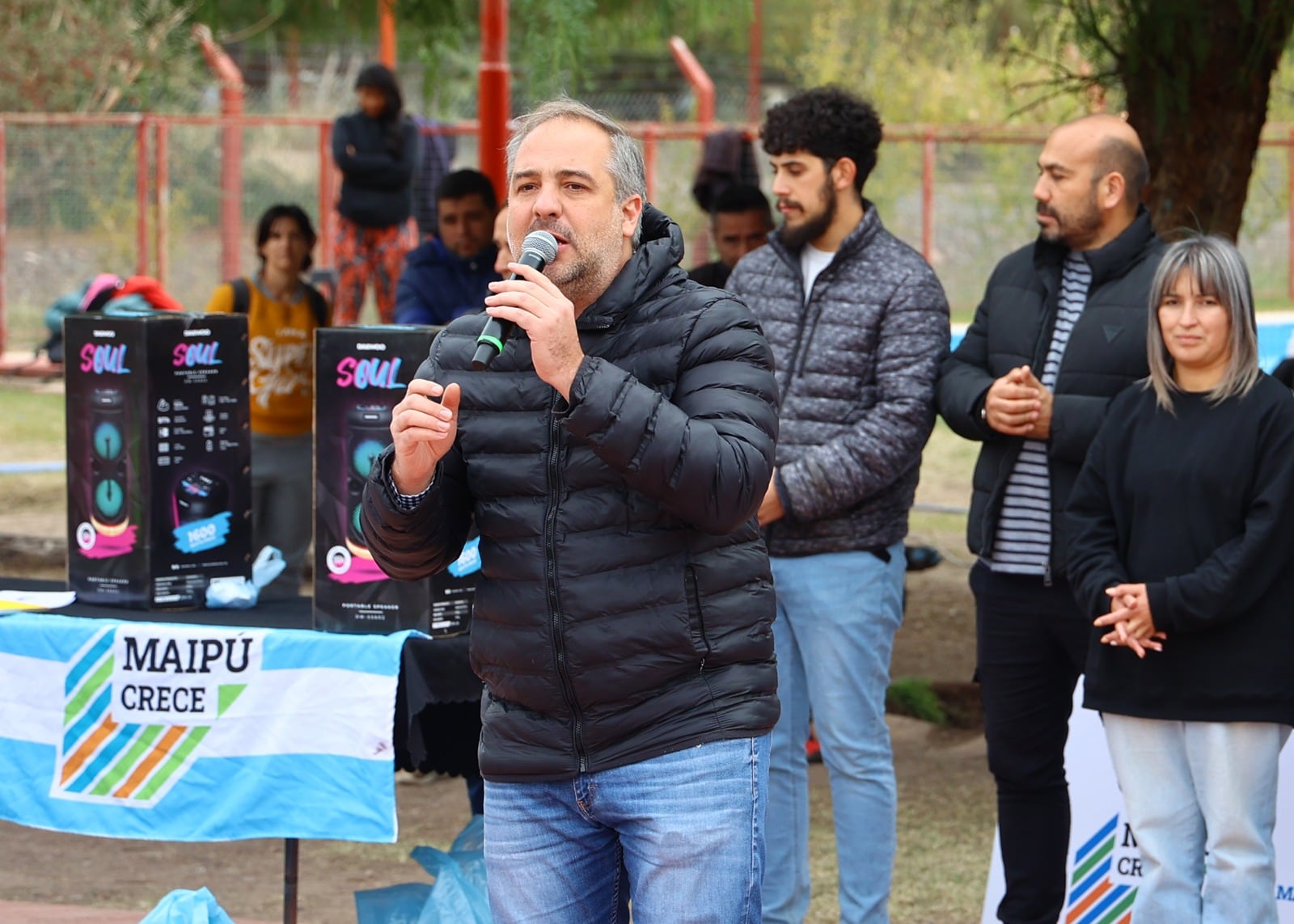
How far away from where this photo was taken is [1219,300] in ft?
10.9

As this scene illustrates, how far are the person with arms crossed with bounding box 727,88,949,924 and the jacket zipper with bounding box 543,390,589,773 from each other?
1.37 m

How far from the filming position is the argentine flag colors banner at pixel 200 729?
343 centimetres

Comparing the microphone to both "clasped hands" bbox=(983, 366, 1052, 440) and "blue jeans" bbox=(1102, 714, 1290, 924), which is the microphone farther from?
"blue jeans" bbox=(1102, 714, 1290, 924)

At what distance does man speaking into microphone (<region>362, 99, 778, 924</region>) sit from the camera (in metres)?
2.32

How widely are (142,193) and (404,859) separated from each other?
11.8 m

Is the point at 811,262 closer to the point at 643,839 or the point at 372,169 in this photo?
the point at 643,839

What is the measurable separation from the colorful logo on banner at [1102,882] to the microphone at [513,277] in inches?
92.3

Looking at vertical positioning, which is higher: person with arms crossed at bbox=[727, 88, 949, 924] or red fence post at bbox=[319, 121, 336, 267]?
red fence post at bbox=[319, 121, 336, 267]

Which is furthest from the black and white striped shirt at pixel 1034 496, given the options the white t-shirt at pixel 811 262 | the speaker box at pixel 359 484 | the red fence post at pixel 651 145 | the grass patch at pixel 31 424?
the red fence post at pixel 651 145

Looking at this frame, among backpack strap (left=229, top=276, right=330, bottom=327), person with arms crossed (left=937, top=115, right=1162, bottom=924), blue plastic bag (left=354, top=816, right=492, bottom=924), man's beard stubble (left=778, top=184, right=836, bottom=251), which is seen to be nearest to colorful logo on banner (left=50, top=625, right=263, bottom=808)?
blue plastic bag (left=354, top=816, right=492, bottom=924)

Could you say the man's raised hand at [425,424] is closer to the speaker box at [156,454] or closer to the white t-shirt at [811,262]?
the speaker box at [156,454]

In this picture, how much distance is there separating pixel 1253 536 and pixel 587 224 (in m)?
1.60

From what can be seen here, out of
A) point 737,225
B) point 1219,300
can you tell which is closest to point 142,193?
point 737,225

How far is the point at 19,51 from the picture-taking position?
16.8 metres
